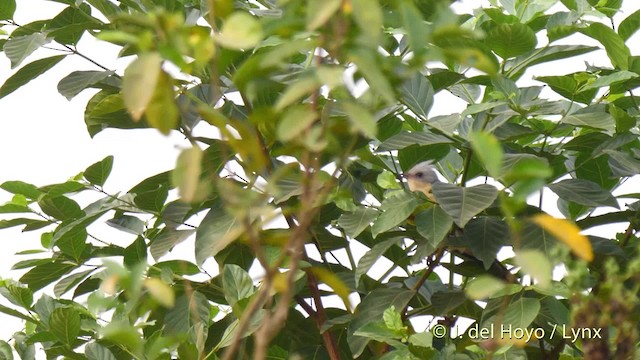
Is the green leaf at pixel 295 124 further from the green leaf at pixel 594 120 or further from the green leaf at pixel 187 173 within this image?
the green leaf at pixel 594 120

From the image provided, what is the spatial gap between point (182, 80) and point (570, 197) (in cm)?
74

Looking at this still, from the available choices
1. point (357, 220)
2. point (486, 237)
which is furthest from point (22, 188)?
point (486, 237)

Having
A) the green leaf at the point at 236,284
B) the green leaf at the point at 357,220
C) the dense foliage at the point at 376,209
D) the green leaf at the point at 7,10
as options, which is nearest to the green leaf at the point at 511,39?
the dense foliage at the point at 376,209

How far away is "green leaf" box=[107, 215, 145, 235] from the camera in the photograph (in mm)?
2084

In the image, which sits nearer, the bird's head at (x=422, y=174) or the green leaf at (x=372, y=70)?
the green leaf at (x=372, y=70)

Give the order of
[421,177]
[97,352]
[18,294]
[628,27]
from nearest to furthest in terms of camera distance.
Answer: [97,352] → [628,27] → [18,294] → [421,177]

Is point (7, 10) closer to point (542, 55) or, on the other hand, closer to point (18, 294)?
point (18, 294)

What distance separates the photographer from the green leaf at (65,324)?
6.41 ft

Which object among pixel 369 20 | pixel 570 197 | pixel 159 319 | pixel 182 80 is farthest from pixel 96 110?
pixel 369 20

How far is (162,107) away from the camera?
2.80 ft

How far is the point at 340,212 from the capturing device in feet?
6.46

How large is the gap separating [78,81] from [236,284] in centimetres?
52

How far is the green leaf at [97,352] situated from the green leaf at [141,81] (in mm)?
1212

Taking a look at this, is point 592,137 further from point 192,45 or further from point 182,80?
point 192,45
